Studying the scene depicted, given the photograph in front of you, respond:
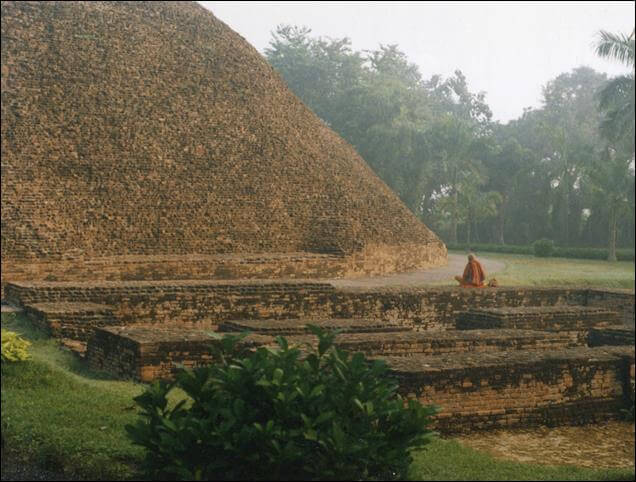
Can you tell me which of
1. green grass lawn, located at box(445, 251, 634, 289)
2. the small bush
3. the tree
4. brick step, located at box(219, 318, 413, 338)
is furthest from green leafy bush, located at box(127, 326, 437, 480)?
the tree

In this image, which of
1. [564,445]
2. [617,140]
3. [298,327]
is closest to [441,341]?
[298,327]

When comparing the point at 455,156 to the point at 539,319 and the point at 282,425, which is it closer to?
the point at 539,319

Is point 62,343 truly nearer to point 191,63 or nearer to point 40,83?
point 40,83

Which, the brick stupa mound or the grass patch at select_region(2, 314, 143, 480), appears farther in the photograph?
the brick stupa mound

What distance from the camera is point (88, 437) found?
240 inches

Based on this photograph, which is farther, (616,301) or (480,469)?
(616,301)

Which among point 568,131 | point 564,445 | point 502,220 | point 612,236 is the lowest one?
point 564,445

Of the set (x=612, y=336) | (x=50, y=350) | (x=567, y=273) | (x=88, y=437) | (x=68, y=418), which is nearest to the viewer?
(x=88, y=437)

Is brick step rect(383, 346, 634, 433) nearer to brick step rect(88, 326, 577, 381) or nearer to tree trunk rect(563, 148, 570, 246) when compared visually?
brick step rect(88, 326, 577, 381)

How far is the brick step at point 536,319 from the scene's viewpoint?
38.6 ft

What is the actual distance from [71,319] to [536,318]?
5.68 meters

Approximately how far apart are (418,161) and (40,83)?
71.8ft

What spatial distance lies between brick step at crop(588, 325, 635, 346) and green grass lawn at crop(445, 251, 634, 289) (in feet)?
18.9

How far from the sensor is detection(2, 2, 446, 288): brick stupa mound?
18203 mm
